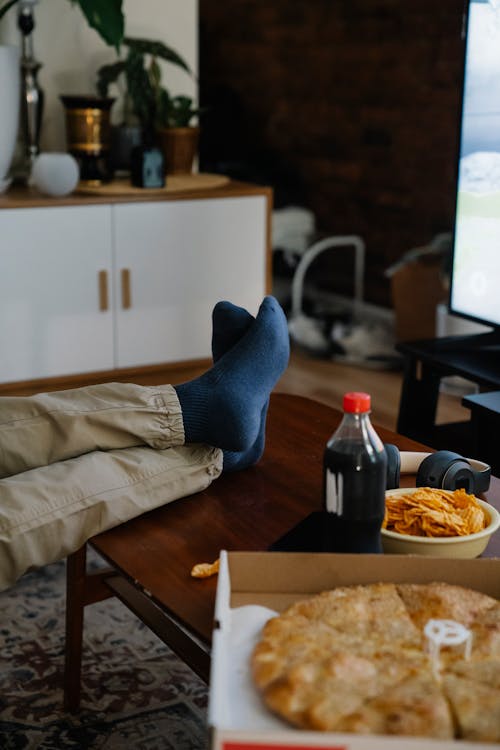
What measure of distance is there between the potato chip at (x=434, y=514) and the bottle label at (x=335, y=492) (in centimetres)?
13

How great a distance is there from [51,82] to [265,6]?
2.37m

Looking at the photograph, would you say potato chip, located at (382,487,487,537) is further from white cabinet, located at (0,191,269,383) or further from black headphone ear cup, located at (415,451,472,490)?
white cabinet, located at (0,191,269,383)

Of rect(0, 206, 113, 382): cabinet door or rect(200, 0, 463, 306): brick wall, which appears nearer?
rect(0, 206, 113, 382): cabinet door

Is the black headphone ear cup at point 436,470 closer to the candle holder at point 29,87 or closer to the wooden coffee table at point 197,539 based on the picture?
the wooden coffee table at point 197,539

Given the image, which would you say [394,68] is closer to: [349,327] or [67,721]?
[349,327]

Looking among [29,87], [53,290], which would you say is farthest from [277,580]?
[29,87]

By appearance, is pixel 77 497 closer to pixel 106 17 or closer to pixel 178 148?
pixel 106 17


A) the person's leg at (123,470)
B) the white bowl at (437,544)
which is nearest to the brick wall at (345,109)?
the person's leg at (123,470)

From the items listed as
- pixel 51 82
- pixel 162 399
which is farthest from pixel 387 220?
pixel 162 399

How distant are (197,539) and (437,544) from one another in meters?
0.33

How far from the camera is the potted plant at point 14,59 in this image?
8.87ft

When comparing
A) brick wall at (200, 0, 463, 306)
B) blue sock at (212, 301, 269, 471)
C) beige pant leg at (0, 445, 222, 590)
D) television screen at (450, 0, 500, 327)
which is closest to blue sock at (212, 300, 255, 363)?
blue sock at (212, 301, 269, 471)

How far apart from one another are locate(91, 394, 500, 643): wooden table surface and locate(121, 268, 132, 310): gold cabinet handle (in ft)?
4.04

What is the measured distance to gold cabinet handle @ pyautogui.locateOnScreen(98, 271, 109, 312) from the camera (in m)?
2.83
